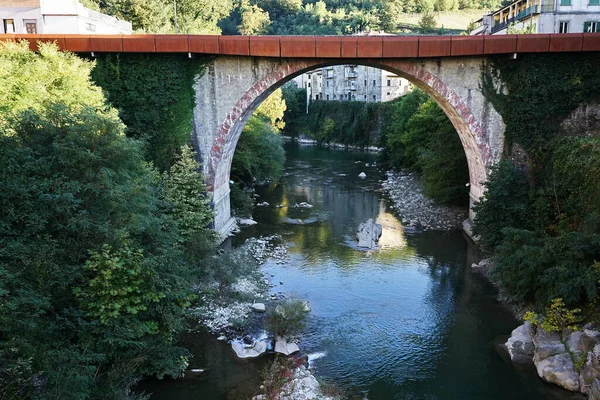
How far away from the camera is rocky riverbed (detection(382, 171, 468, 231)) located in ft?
64.8

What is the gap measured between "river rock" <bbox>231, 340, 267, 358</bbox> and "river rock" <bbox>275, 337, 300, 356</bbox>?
0.28 meters

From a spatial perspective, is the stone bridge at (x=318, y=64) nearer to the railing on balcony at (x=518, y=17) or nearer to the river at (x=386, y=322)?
the river at (x=386, y=322)

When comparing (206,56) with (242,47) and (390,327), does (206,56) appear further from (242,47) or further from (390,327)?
(390,327)

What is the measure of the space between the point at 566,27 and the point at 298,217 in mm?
17080

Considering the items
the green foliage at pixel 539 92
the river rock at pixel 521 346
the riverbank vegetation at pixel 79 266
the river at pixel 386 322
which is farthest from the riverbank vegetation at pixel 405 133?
the riverbank vegetation at pixel 79 266

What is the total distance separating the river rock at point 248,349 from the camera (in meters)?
10.5

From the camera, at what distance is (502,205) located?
14.8 meters

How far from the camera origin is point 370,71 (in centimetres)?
4938

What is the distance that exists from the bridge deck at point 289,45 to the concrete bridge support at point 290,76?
640 mm

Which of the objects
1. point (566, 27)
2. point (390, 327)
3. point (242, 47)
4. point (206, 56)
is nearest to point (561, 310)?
point (390, 327)

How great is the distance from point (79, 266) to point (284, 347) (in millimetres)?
4539

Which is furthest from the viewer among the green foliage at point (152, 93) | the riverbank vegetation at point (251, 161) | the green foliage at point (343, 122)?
the green foliage at point (343, 122)

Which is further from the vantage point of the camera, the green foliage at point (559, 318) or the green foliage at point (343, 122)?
the green foliage at point (343, 122)

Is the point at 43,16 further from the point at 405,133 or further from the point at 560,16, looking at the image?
the point at 560,16
